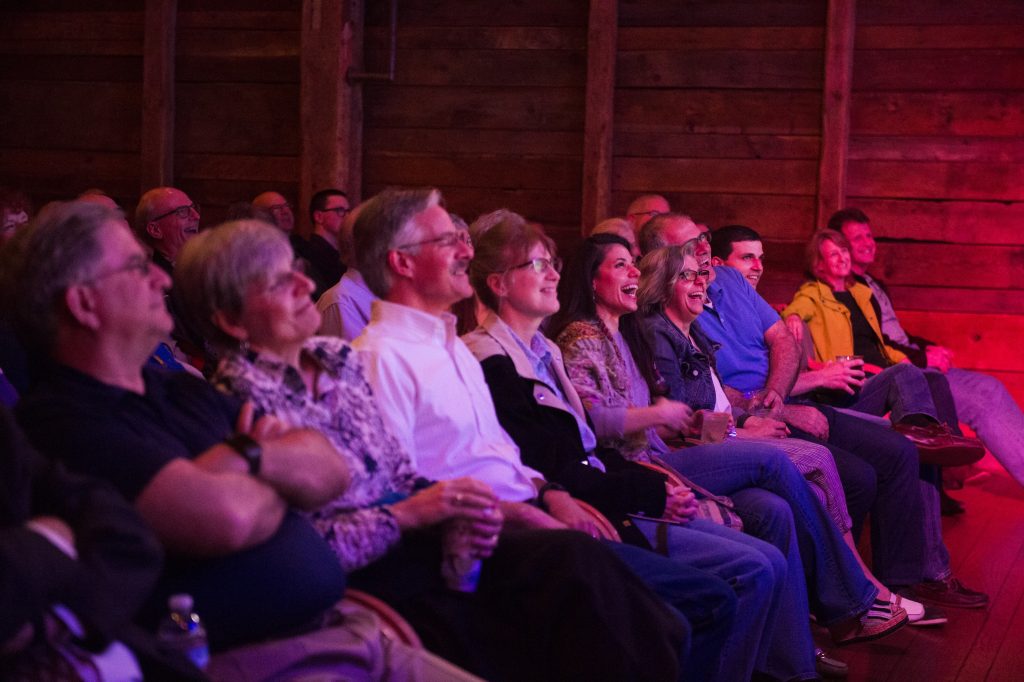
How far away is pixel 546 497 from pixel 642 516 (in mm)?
360

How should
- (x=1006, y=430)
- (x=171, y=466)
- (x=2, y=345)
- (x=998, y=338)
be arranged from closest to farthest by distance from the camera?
1. (x=171, y=466)
2. (x=2, y=345)
3. (x=1006, y=430)
4. (x=998, y=338)

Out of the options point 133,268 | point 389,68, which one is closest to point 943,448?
point 133,268

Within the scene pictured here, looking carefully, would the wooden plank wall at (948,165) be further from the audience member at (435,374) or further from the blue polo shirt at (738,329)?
the audience member at (435,374)

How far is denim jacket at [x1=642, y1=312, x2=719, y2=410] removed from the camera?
12.3 ft

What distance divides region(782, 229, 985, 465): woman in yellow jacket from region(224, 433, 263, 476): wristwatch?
3086mm

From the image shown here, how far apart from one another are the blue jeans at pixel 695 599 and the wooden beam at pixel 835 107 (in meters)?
3.75

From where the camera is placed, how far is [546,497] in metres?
2.72

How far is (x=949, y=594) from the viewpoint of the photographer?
4.20 meters

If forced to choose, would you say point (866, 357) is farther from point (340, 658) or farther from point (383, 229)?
point (340, 658)

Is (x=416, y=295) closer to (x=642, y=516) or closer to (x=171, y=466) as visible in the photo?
(x=642, y=516)

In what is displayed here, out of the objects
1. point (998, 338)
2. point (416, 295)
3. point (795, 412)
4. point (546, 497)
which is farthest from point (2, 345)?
point (998, 338)

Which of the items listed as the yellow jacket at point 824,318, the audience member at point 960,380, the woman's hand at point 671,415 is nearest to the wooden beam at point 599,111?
the audience member at point 960,380

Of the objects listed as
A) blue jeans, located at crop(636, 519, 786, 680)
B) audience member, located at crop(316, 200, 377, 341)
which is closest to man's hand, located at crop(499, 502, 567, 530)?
blue jeans, located at crop(636, 519, 786, 680)

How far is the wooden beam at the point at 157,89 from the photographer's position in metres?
6.61
